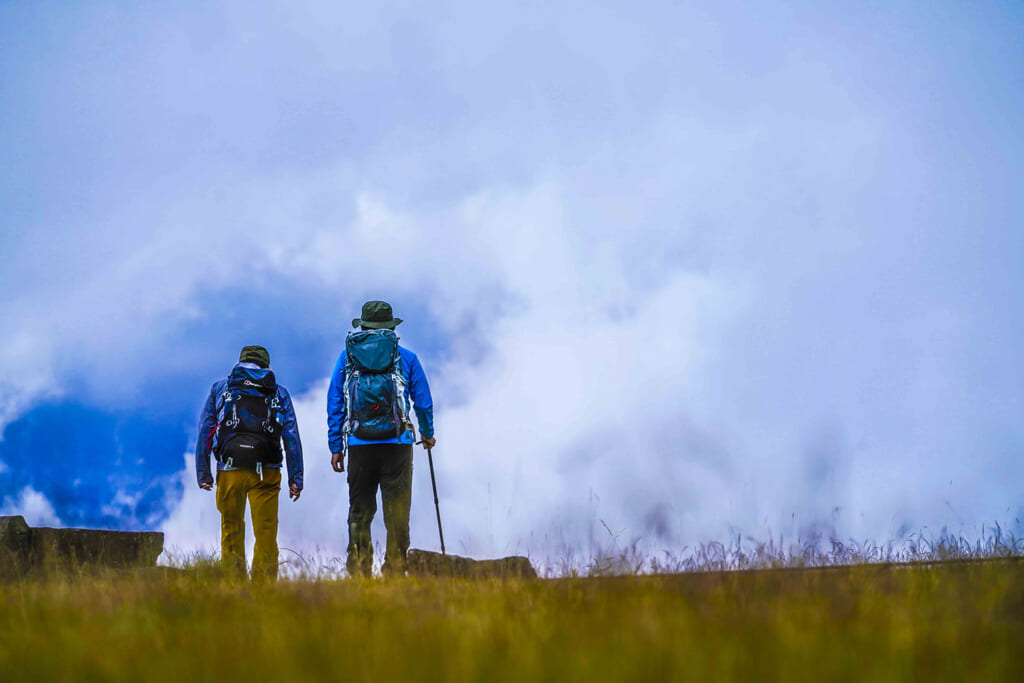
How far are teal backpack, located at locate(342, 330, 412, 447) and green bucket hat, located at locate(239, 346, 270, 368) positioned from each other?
103cm

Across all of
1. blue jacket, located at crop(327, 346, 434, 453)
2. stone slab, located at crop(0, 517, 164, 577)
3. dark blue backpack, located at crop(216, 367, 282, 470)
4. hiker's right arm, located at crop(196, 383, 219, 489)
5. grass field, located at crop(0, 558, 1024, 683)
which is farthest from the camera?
stone slab, located at crop(0, 517, 164, 577)

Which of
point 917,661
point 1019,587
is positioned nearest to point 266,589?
point 917,661

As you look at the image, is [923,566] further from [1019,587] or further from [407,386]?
[407,386]

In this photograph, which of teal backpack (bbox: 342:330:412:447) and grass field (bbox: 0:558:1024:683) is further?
teal backpack (bbox: 342:330:412:447)

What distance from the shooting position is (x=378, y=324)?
8.34 m

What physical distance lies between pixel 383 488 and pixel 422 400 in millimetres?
939

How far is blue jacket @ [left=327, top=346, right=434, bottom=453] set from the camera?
8125mm

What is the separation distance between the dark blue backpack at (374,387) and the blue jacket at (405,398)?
0.07 meters

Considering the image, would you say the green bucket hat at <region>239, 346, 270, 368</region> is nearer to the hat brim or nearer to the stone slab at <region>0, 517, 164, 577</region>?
the hat brim

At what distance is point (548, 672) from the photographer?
292 cm

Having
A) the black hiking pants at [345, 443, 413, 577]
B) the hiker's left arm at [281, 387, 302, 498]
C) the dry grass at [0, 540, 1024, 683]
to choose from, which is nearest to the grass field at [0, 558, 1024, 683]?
the dry grass at [0, 540, 1024, 683]

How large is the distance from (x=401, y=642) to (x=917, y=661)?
199cm

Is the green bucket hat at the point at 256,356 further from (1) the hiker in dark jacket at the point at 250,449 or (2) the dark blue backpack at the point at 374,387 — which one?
(2) the dark blue backpack at the point at 374,387

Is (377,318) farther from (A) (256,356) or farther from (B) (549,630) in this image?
(B) (549,630)
